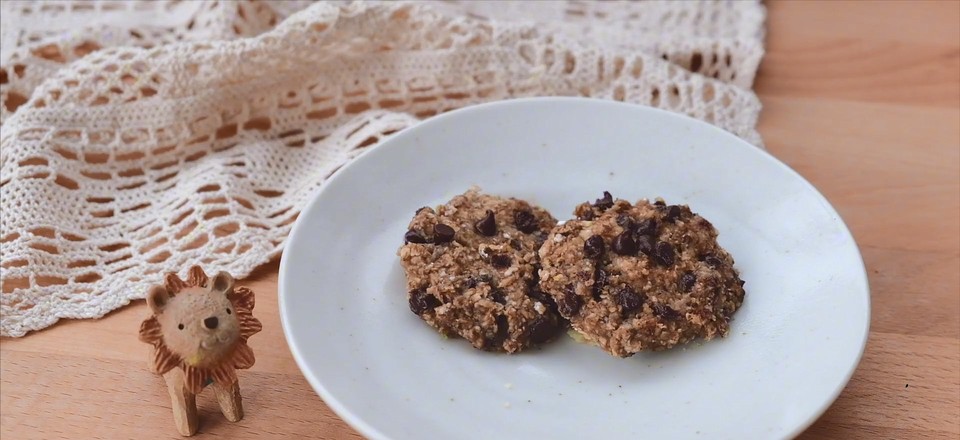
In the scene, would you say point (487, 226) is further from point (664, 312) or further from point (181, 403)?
point (181, 403)

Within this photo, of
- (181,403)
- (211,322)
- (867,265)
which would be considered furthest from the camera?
(867,265)

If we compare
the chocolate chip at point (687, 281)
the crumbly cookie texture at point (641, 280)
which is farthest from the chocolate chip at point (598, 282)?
the chocolate chip at point (687, 281)

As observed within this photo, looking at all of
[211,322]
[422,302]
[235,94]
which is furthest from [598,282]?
[235,94]

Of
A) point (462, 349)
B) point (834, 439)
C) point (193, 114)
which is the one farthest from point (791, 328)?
point (193, 114)

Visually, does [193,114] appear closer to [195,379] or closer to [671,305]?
[195,379]

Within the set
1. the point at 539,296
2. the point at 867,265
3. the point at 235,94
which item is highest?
the point at 235,94

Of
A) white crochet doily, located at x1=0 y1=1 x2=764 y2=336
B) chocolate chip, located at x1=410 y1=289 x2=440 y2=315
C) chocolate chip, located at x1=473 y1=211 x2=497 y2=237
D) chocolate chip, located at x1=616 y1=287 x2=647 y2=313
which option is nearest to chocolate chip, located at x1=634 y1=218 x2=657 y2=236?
chocolate chip, located at x1=616 y1=287 x2=647 y2=313
